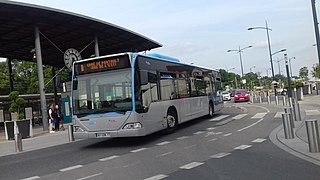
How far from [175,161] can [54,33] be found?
20952 millimetres

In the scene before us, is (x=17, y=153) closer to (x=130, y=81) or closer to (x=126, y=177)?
(x=130, y=81)

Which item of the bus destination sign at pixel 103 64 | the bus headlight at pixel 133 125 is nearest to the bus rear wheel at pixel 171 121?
the bus headlight at pixel 133 125

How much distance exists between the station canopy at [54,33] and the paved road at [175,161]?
11.9m

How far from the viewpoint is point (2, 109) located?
30922 millimetres

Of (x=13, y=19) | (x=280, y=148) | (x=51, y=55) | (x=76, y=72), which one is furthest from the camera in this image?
(x=51, y=55)

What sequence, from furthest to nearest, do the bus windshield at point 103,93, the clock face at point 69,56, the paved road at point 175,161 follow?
the clock face at point 69,56, the bus windshield at point 103,93, the paved road at point 175,161

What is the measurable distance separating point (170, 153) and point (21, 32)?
1962 centimetres

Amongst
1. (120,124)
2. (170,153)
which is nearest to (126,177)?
(170,153)

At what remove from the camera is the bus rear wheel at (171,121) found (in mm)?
14430

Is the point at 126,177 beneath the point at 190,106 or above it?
beneath

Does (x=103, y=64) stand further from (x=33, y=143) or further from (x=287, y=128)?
(x=33, y=143)

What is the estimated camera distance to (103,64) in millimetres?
→ 12258

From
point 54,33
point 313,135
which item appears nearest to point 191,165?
point 313,135

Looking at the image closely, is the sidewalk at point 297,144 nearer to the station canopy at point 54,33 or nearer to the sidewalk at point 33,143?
the sidewalk at point 33,143
